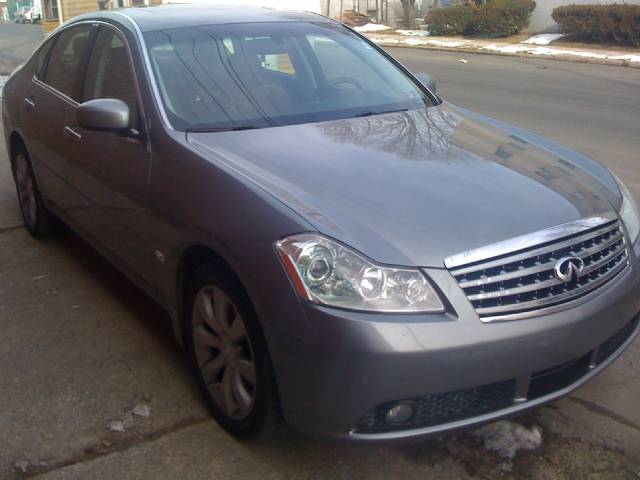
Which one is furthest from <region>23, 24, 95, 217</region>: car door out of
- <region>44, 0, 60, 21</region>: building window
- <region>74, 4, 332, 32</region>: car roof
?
<region>44, 0, 60, 21</region>: building window

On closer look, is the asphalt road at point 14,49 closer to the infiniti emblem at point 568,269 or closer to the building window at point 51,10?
the building window at point 51,10

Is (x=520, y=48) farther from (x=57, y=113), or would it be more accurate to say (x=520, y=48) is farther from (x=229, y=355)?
(x=229, y=355)

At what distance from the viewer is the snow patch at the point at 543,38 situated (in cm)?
2311

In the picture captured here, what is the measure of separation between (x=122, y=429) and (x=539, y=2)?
83.5 ft

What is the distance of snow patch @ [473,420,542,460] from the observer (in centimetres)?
327

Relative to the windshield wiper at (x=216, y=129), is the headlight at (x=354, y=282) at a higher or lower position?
lower

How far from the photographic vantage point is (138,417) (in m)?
3.55

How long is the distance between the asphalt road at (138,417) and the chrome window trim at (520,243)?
2.37ft

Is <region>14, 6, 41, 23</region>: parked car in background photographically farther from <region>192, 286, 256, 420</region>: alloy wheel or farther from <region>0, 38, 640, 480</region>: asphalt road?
<region>192, 286, 256, 420</region>: alloy wheel

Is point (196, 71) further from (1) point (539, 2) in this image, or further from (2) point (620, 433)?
(1) point (539, 2)

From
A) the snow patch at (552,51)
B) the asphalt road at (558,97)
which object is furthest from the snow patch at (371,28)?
the asphalt road at (558,97)

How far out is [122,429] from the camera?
11.4 feet

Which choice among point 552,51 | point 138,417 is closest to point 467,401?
point 138,417

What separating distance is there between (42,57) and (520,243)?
3902 millimetres
